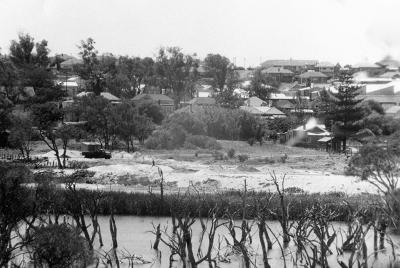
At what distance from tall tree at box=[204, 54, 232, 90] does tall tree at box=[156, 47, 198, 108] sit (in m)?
15.3

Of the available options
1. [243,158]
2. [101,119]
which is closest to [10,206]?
[243,158]

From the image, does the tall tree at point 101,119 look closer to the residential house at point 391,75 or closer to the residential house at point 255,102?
the residential house at point 255,102

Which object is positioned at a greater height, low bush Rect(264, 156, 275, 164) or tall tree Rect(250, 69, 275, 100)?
tall tree Rect(250, 69, 275, 100)

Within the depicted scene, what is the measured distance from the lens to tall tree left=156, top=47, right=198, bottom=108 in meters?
152

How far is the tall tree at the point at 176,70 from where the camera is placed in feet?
500

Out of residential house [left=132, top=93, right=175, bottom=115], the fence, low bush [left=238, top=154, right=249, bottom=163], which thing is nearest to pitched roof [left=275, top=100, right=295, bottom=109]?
residential house [left=132, top=93, right=175, bottom=115]

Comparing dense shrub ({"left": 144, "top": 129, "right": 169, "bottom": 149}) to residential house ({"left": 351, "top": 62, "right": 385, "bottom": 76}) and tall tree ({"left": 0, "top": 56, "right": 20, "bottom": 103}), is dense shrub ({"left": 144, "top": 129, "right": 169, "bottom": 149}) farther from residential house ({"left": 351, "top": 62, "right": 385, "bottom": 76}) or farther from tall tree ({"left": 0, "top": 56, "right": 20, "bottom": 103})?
residential house ({"left": 351, "top": 62, "right": 385, "bottom": 76})

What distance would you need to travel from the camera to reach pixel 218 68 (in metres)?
173

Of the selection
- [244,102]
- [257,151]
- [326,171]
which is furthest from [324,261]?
[244,102]

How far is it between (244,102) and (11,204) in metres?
107

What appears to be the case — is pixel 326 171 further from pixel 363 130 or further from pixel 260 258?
pixel 260 258

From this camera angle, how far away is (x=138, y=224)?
168ft

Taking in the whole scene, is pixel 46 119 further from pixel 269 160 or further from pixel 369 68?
pixel 369 68

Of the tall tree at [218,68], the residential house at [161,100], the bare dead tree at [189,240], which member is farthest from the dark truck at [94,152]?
the tall tree at [218,68]
